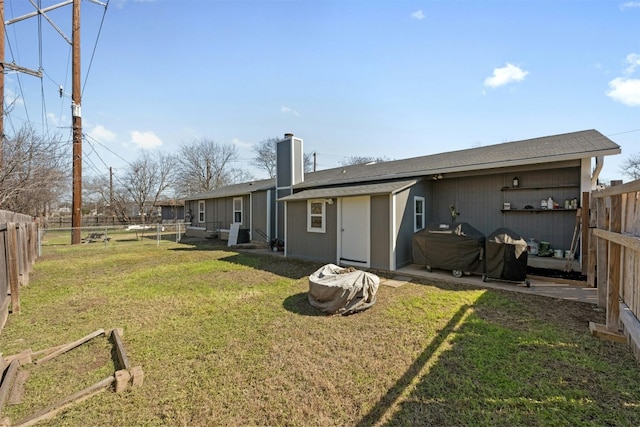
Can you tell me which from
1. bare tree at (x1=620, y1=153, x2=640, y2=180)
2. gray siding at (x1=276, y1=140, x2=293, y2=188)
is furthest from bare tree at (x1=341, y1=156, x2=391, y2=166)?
gray siding at (x1=276, y1=140, x2=293, y2=188)

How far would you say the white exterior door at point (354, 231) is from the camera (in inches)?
303

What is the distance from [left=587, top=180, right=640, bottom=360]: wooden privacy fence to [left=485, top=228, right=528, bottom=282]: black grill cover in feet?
5.64

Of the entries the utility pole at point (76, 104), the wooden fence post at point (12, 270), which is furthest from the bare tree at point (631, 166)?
the utility pole at point (76, 104)

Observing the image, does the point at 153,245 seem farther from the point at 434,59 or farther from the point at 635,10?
the point at 635,10

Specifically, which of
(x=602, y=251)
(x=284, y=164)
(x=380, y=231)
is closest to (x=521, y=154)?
(x=602, y=251)

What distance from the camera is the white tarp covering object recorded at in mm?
4309

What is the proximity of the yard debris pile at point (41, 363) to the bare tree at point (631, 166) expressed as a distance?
36450mm

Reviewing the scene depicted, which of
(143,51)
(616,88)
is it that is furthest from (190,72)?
(616,88)

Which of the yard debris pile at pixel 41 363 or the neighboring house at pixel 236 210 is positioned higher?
the neighboring house at pixel 236 210

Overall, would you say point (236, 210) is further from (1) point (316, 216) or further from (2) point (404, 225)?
(2) point (404, 225)

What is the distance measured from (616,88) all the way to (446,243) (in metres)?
10.7

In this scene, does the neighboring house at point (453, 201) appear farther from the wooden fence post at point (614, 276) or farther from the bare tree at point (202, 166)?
the bare tree at point (202, 166)

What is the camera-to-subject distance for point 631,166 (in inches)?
963

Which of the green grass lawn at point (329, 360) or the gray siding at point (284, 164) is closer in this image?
the green grass lawn at point (329, 360)
